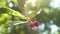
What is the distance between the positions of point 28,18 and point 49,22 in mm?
504

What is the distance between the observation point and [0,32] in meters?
0.79

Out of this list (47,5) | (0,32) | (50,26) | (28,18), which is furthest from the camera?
(47,5)

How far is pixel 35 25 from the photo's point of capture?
1.98 feet

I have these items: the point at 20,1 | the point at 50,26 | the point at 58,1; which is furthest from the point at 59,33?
the point at 20,1

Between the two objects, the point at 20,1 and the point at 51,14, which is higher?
the point at 20,1

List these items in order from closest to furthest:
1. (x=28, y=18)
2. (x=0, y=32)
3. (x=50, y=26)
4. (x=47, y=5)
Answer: (x=28, y=18), (x=0, y=32), (x=50, y=26), (x=47, y=5)

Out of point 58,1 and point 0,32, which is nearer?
point 0,32

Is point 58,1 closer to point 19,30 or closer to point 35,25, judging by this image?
point 19,30

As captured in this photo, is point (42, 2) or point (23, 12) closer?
point (23, 12)

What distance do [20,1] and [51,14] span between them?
52cm

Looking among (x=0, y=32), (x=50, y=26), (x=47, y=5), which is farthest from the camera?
(x=47, y=5)

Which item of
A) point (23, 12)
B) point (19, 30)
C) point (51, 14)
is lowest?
A: point (19, 30)

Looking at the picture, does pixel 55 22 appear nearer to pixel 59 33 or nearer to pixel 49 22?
pixel 49 22

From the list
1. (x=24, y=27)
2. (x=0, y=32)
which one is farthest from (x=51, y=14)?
(x=0, y=32)
